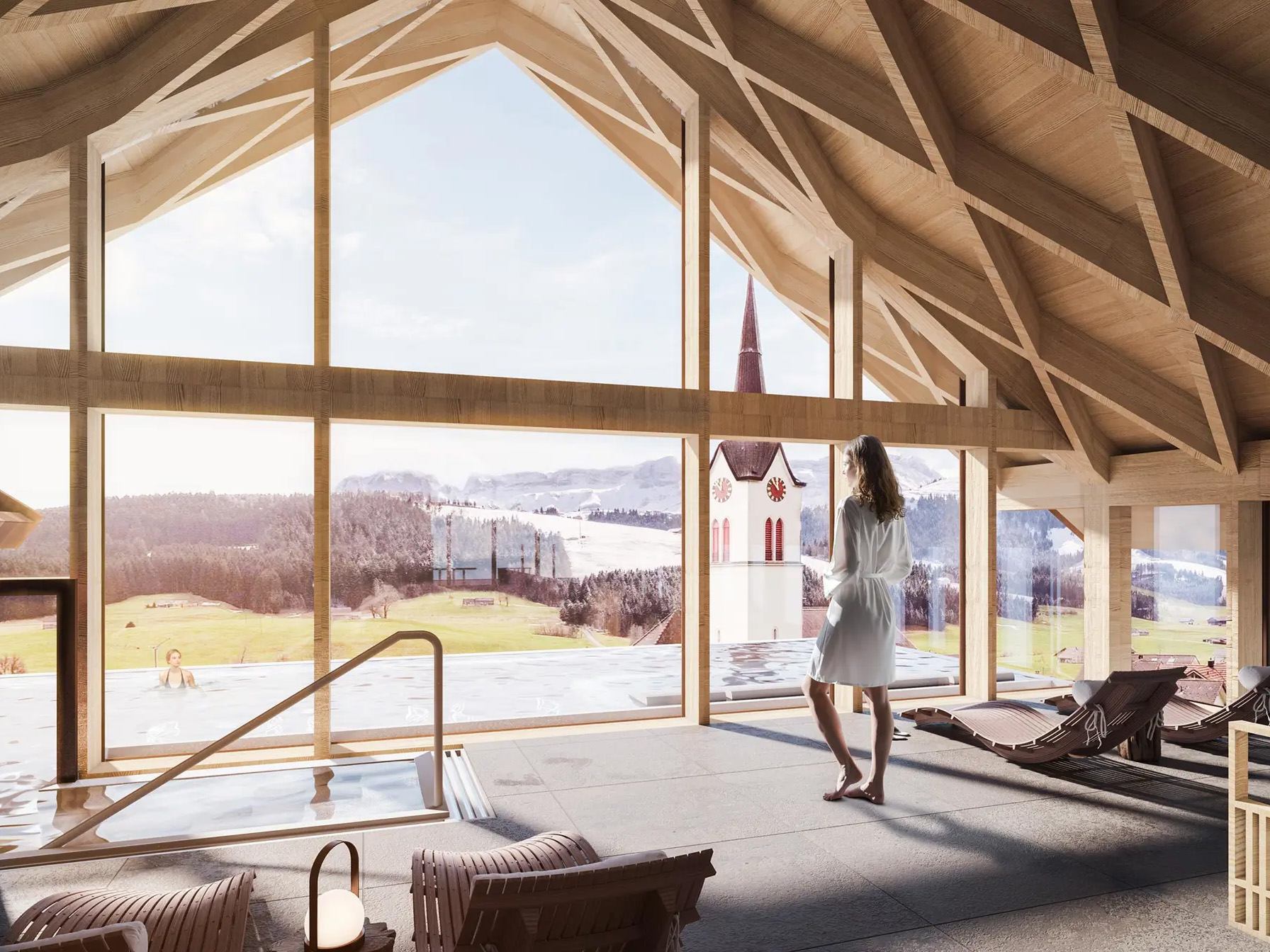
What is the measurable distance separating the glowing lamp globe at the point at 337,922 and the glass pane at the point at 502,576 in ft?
13.7

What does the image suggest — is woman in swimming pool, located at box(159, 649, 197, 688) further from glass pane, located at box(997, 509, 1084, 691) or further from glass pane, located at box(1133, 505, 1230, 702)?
glass pane, located at box(1133, 505, 1230, 702)

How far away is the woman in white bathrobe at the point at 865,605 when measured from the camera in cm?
480

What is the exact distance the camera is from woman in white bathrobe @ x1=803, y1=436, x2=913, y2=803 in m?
4.80

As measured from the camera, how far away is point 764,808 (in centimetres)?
483

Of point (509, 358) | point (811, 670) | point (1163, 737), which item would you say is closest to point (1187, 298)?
point (1163, 737)

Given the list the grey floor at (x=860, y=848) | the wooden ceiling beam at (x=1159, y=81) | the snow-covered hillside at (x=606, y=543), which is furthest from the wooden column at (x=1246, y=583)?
the snow-covered hillside at (x=606, y=543)

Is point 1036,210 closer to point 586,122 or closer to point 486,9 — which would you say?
point 586,122

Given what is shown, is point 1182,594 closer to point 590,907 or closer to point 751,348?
point 751,348

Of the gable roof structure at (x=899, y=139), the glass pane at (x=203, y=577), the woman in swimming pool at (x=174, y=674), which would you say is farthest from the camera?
the woman in swimming pool at (x=174, y=674)

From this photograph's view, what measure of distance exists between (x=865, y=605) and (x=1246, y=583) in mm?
5346

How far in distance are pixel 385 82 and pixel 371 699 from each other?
5800mm

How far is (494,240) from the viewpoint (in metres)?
8.98

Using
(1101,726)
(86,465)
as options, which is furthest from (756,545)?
(86,465)

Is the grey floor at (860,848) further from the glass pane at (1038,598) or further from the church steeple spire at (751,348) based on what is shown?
the church steeple spire at (751,348)
